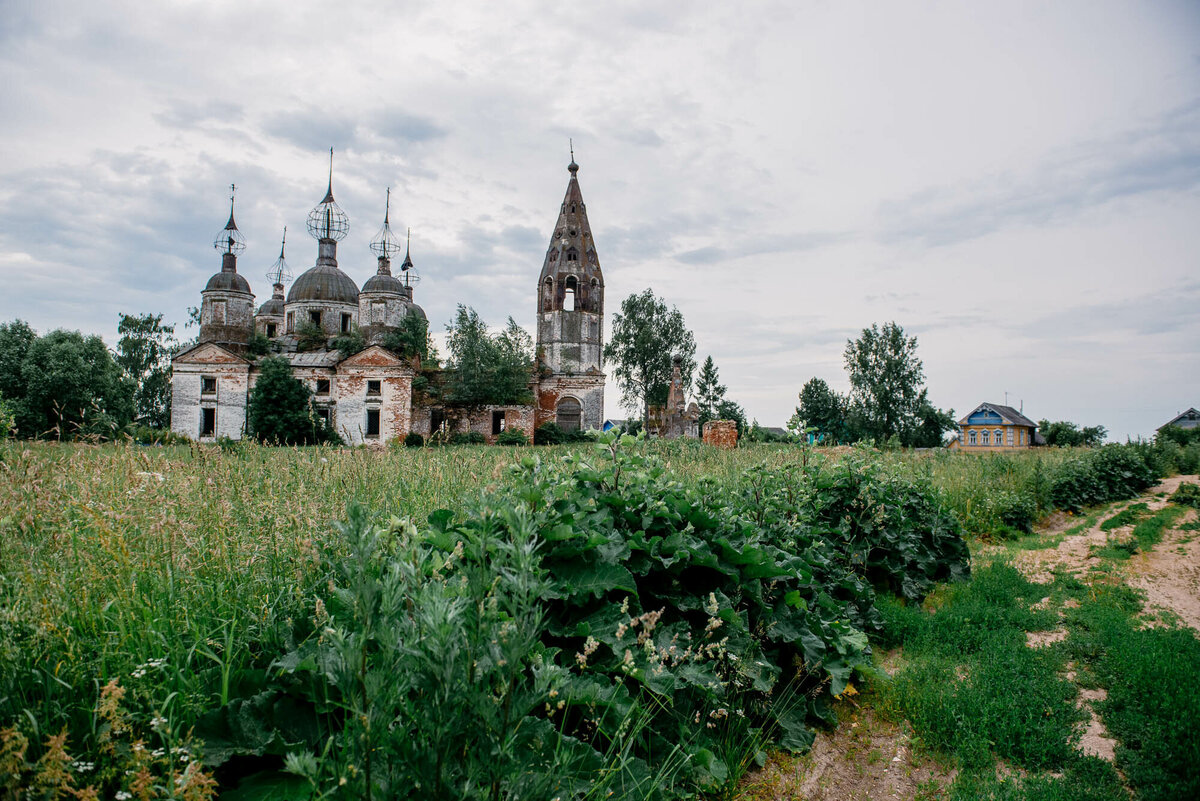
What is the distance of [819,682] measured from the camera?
3938 mm

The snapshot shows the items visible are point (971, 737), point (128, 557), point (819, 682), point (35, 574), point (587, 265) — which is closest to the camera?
point (35, 574)

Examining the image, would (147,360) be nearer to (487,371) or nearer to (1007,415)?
(487,371)

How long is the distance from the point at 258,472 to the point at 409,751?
4.14 metres

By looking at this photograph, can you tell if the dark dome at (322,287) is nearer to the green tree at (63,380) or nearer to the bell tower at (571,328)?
the green tree at (63,380)

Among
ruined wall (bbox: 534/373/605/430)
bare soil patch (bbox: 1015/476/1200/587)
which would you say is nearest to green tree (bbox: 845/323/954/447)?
Result: ruined wall (bbox: 534/373/605/430)

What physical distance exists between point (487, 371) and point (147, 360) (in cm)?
2691

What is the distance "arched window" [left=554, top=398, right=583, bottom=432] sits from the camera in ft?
121

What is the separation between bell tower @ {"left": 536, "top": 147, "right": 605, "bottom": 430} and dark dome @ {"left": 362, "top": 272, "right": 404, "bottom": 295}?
9671mm

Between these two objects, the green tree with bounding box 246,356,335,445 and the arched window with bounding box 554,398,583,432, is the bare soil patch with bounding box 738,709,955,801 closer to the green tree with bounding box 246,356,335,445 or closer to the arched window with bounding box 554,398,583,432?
the green tree with bounding box 246,356,335,445

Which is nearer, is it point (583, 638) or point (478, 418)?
point (583, 638)

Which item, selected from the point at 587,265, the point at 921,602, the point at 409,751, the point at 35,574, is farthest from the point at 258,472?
the point at 587,265

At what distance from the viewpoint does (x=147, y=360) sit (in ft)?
143

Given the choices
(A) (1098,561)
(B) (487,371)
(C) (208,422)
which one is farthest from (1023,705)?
(C) (208,422)

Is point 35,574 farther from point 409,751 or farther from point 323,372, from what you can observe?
point 323,372
